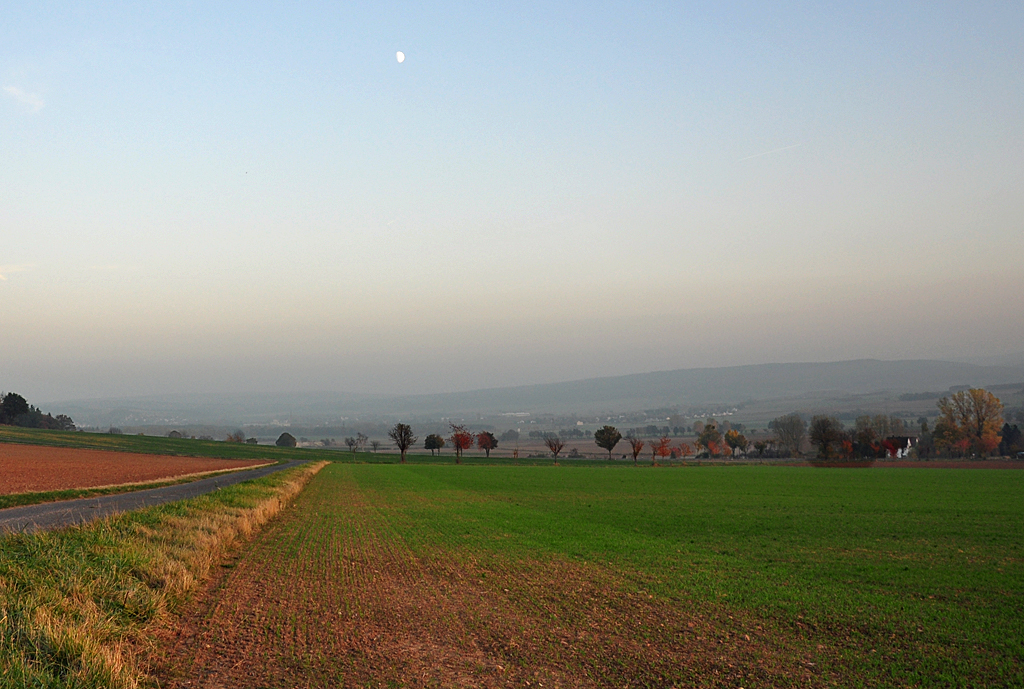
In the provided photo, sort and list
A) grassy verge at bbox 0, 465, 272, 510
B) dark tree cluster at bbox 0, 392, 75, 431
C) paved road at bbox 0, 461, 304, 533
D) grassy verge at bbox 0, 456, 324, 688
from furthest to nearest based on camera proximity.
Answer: dark tree cluster at bbox 0, 392, 75, 431
grassy verge at bbox 0, 465, 272, 510
paved road at bbox 0, 461, 304, 533
grassy verge at bbox 0, 456, 324, 688

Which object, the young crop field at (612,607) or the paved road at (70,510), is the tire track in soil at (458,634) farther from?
the paved road at (70,510)

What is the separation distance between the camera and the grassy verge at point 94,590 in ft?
22.1

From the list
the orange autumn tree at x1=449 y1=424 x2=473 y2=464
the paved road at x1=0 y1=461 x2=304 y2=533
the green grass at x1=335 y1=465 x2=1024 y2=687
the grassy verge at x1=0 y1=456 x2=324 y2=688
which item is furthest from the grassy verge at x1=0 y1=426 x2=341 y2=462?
the grassy verge at x1=0 y1=456 x2=324 y2=688

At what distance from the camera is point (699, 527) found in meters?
23.0

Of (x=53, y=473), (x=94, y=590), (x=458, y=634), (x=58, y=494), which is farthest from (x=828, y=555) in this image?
(x=53, y=473)

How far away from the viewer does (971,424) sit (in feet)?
424

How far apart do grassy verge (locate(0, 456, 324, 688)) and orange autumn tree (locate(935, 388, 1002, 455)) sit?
148602mm

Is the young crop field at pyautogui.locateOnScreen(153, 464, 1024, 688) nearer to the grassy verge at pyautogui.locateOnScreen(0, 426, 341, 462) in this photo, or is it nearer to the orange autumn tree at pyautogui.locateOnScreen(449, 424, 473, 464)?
the grassy verge at pyautogui.locateOnScreen(0, 426, 341, 462)

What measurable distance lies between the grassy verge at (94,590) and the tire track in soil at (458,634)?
0.66 meters

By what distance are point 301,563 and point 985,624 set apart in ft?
46.2

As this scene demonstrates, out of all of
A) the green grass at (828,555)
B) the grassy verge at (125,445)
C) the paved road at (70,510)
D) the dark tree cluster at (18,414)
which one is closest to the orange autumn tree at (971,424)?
the green grass at (828,555)

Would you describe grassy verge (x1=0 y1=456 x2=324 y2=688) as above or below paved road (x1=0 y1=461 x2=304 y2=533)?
above

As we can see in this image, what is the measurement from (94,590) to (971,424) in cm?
15749

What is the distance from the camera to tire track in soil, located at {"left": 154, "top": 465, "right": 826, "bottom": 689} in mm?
8031
